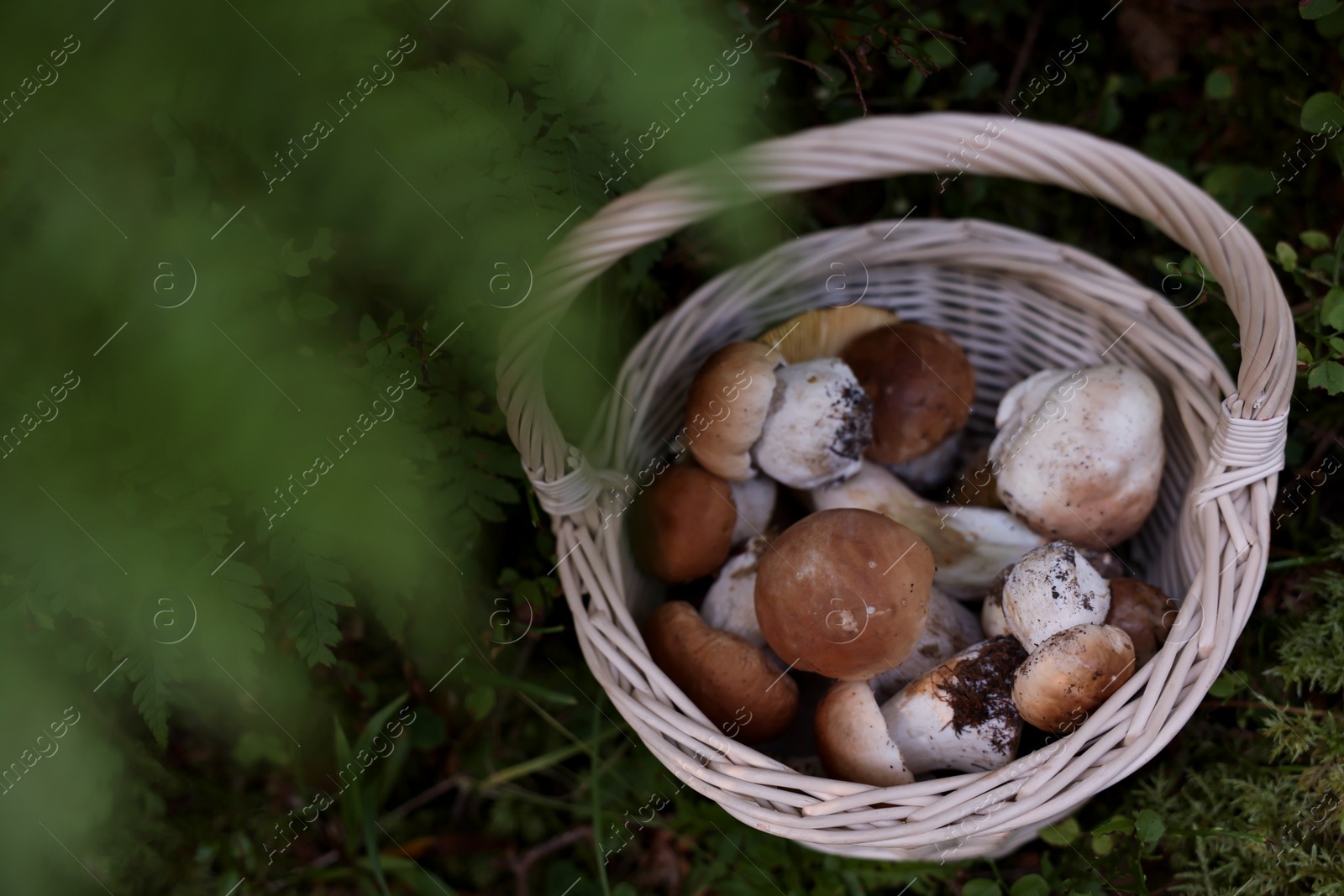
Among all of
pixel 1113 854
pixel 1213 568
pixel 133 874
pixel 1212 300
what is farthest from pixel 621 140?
pixel 133 874

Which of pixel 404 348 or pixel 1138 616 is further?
pixel 1138 616

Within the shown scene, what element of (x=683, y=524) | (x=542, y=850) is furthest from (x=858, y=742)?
(x=542, y=850)

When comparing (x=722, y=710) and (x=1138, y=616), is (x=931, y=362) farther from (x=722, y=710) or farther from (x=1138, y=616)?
(x=722, y=710)

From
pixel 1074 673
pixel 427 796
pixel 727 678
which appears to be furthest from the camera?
pixel 427 796

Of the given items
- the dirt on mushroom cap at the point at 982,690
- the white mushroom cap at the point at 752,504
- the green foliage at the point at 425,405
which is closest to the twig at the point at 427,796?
the green foliage at the point at 425,405

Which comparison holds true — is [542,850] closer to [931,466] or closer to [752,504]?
[752,504]
